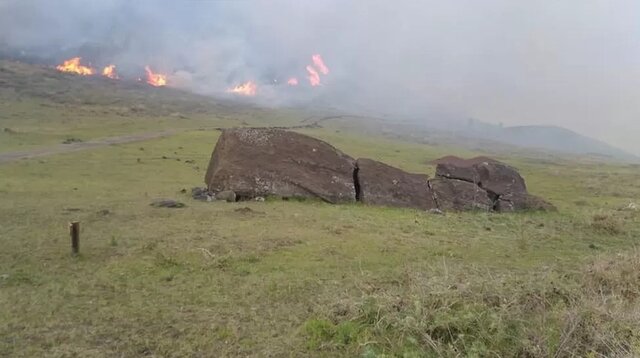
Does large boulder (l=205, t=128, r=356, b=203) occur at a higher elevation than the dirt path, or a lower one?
higher

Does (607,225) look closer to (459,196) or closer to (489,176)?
(459,196)

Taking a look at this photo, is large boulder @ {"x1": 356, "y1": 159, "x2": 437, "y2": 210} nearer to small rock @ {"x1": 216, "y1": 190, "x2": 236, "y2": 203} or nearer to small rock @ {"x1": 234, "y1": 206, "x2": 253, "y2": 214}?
small rock @ {"x1": 216, "y1": 190, "x2": 236, "y2": 203}

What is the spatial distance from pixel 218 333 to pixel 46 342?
2.45 m

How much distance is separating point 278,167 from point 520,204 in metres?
11.0

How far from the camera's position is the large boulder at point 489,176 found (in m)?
24.2

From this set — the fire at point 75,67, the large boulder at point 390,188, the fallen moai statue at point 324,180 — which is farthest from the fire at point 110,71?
the large boulder at point 390,188

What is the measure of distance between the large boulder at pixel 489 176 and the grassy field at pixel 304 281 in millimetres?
2967

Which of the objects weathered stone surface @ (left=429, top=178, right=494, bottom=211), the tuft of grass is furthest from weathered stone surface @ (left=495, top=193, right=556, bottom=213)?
the tuft of grass

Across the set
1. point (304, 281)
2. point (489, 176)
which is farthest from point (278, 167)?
point (304, 281)

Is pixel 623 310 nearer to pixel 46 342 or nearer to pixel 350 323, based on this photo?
pixel 350 323

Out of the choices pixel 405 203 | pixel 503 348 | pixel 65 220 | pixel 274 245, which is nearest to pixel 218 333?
pixel 503 348

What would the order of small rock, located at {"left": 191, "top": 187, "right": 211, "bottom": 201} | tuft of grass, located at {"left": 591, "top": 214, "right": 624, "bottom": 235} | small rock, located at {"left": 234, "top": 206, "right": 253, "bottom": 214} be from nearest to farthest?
small rock, located at {"left": 234, "top": 206, "right": 253, "bottom": 214} → tuft of grass, located at {"left": 591, "top": 214, "right": 624, "bottom": 235} → small rock, located at {"left": 191, "top": 187, "right": 211, "bottom": 201}

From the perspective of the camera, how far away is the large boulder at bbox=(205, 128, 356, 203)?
20688 mm

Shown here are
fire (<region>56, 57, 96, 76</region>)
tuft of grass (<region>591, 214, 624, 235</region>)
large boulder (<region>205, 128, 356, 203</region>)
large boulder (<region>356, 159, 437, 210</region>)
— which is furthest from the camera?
fire (<region>56, 57, 96, 76</region>)
